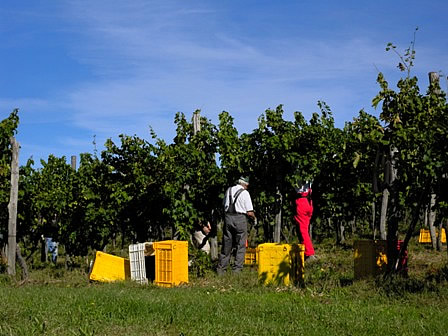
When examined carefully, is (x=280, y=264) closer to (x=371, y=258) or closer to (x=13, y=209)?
(x=371, y=258)

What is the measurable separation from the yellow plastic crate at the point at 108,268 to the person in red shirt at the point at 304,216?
3.74 metres

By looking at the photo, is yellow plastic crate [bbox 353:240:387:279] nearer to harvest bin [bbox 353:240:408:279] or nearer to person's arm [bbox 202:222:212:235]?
harvest bin [bbox 353:240:408:279]

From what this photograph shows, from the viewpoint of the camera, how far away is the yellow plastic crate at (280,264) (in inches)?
368

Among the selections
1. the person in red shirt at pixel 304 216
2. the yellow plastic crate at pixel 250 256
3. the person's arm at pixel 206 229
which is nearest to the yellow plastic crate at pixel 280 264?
the person in red shirt at pixel 304 216

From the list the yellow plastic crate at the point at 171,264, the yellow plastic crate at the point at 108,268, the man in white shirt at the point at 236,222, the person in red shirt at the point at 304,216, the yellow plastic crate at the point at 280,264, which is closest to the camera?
the yellow plastic crate at the point at 280,264

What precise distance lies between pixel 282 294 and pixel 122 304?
2.17 metres

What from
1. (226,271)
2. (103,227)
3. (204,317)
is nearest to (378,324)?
(204,317)

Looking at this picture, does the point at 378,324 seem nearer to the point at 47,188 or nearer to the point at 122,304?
the point at 122,304

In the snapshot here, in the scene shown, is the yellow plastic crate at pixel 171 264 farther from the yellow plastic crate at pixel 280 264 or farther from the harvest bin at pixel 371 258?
the harvest bin at pixel 371 258

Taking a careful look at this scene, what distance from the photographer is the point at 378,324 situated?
19.9ft

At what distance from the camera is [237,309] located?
6.88 metres

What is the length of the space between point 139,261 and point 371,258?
3759 mm

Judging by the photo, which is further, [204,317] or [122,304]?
[122,304]

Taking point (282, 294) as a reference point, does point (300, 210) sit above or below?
above
